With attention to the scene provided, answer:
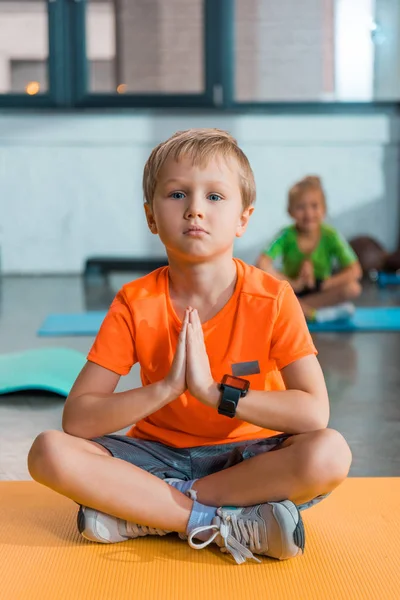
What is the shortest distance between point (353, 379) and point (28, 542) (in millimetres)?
1404

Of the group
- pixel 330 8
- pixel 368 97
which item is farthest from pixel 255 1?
pixel 368 97

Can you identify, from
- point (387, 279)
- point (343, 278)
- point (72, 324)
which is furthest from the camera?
point (387, 279)

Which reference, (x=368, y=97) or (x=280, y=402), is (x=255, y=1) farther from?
(x=280, y=402)

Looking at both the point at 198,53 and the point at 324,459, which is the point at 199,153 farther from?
the point at 198,53

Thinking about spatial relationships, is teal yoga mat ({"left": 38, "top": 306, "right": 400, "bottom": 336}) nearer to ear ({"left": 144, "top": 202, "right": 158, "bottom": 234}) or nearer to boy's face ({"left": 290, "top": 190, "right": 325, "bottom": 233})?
boy's face ({"left": 290, "top": 190, "right": 325, "bottom": 233})

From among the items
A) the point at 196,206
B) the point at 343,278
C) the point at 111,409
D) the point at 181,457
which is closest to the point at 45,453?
the point at 111,409

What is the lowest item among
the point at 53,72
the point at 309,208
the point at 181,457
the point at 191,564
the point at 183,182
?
the point at 191,564

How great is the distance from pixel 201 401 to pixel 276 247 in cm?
236

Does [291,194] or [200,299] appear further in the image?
[291,194]

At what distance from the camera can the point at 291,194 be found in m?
3.62

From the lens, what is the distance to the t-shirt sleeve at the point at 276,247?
361cm

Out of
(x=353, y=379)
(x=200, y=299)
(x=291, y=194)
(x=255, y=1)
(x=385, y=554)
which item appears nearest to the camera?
(x=385, y=554)

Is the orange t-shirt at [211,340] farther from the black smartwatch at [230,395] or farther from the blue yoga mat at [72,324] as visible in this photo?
the blue yoga mat at [72,324]

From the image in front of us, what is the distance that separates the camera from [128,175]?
5.34 metres
